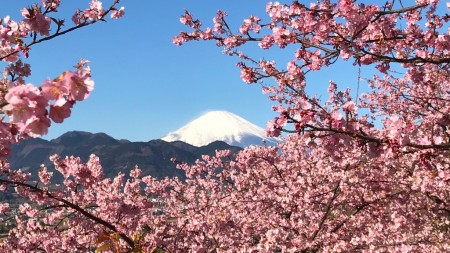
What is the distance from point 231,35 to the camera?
30.0 feet

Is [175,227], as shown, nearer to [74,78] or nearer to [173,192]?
[173,192]

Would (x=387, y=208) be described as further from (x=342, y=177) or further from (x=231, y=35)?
(x=231, y=35)

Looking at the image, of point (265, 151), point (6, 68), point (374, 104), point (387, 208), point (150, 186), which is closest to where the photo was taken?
point (6, 68)

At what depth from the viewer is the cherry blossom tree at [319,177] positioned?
5003mm

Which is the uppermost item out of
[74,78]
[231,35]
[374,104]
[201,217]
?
[374,104]

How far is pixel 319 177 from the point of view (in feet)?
42.1

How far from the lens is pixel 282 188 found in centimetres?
1384

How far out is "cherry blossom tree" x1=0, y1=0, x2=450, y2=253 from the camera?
5003 millimetres

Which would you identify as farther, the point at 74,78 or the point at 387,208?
the point at 387,208

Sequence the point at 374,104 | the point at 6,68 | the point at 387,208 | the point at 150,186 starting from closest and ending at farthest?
the point at 6,68
the point at 387,208
the point at 150,186
the point at 374,104

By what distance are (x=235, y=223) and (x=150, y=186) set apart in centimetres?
651

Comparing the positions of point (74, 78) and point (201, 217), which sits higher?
point (201, 217)

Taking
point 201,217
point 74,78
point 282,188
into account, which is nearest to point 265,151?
point 282,188

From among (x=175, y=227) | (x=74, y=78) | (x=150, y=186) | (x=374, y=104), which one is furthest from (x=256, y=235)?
(x=74, y=78)
